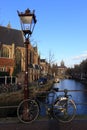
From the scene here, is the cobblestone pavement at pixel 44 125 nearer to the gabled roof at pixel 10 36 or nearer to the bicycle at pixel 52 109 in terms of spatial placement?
the bicycle at pixel 52 109

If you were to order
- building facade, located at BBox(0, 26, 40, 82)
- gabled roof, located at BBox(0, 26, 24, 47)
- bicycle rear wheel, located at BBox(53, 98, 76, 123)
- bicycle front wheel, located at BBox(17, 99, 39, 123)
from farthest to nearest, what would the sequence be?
gabled roof, located at BBox(0, 26, 24, 47), building facade, located at BBox(0, 26, 40, 82), bicycle rear wheel, located at BBox(53, 98, 76, 123), bicycle front wheel, located at BBox(17, 99, 39, 123)

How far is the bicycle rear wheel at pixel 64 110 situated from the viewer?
31.3 ft

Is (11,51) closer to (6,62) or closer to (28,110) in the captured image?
(6,62)

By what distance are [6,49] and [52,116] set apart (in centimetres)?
6406

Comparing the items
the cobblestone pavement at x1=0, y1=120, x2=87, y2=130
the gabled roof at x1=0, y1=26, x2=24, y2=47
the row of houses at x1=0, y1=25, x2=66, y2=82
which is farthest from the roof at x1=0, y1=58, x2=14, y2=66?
the cobblestone pavement at x1=0, y1=120, x2=87, y2=130

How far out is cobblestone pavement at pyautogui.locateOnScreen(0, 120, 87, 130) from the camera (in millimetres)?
8685

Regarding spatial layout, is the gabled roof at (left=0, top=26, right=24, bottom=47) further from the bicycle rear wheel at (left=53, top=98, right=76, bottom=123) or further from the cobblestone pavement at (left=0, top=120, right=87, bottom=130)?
the cobblestone pavement at (left=0, top=120, right=87, bottom=130)

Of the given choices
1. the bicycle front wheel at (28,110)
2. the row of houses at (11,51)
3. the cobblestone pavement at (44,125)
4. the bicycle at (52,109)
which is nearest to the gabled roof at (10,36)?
the row of houses at (11,51)

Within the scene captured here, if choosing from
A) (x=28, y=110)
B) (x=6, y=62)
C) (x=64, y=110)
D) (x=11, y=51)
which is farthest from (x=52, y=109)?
(x=11, y=51)

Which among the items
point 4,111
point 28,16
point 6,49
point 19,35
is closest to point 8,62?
point 6,49

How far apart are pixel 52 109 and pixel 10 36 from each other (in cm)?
6764

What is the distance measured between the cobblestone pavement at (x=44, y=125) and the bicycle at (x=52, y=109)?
0.21m

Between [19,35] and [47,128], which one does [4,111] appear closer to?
[47,128]

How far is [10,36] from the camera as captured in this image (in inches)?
3002
